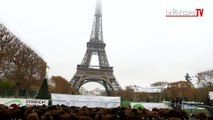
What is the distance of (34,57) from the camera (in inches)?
2295

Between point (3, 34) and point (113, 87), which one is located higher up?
point (3, 34)

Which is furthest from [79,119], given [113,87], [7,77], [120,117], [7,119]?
[113,87]

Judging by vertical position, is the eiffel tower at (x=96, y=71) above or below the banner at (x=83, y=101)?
above

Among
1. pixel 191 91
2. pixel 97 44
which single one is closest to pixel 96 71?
pixel 97 44

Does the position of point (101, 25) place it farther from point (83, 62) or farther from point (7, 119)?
point (7, 119)

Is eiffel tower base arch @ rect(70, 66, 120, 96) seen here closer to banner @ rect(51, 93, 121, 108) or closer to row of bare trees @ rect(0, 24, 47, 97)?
row of bare trees @ rect(0, 24, 47, 97)

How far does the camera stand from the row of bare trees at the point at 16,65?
50.1 metres

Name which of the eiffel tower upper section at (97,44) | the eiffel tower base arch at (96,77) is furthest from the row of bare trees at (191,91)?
the eiffel tower upper section at (97,44)

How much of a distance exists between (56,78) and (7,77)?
37008mm

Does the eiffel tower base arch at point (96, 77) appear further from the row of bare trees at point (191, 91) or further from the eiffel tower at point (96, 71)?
→ the row of bare trees at point (191, 91)

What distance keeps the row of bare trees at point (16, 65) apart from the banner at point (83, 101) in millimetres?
14960

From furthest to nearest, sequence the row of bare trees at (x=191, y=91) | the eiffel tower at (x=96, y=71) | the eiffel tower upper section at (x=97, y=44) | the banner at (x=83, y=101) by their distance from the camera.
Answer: the eiffel tower upper section at (x=97, y=44)
the eiffel tower at (x=96, y=71)
the row of bare trees at (x=191, y=91)
the banner at (x=83, y=101)

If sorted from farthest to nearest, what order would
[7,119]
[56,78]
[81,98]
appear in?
[56,78]
[81,98]
[7,119]

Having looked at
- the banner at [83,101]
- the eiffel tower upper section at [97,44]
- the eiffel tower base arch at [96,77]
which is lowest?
the banner at [83,101]
